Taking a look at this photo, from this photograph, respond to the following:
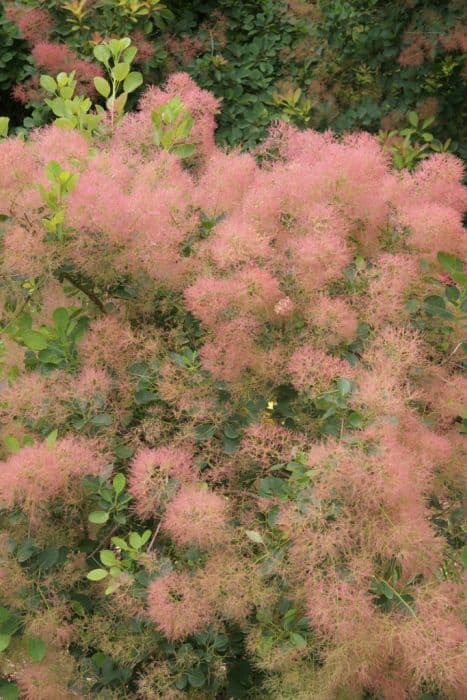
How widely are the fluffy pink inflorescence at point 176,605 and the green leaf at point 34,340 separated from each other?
61 centimetres

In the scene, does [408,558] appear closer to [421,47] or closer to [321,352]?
[321,352]

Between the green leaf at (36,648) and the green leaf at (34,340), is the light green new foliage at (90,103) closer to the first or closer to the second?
the green leaf at (34,340)

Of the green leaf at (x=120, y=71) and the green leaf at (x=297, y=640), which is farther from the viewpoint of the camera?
the green leaf at (x=120, y=71)

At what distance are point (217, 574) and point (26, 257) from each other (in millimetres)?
880

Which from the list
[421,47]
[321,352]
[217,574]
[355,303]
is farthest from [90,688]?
[421,47]

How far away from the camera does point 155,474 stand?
1880 mm

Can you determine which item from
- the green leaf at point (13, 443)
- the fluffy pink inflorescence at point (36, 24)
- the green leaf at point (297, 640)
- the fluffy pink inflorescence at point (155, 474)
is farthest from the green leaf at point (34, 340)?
the fluffy pink inflorescence at point (36, 24)

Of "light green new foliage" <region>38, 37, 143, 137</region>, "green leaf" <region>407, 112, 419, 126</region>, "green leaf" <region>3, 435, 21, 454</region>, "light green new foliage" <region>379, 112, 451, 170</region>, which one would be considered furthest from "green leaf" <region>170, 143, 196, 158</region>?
"green leaf" <region>407, 112, 419, 126</region>

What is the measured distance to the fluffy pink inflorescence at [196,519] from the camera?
1784 mm

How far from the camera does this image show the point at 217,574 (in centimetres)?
180

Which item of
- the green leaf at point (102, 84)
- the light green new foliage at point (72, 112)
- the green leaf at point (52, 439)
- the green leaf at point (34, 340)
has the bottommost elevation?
the green leaf at point (52, 439)

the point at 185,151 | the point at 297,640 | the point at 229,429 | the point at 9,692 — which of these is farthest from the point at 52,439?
the point at 185,151

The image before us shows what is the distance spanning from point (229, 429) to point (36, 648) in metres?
0.63

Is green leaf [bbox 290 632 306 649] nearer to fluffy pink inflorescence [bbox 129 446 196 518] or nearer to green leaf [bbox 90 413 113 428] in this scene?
fluffy pink inflorescence [bbox 129 446 196 518]
